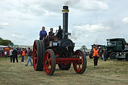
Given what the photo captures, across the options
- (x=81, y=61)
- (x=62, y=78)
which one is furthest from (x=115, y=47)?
(x=62, y=78)

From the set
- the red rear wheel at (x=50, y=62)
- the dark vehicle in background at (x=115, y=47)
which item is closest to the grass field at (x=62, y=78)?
the red rear wheel at (x=50, y=62)

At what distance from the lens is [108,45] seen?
69.6 feet

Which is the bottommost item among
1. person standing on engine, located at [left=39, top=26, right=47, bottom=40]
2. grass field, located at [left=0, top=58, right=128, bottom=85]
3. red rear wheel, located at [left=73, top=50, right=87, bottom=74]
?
grass field, located at [left=0, top=58, right=128, bottom=85]

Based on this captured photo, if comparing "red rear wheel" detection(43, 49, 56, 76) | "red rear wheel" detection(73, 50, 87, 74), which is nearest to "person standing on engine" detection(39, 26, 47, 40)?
"red rear wheel" detection(43, 49, 56, 76)

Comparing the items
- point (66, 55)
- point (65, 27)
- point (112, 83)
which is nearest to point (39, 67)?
point (66, 55)

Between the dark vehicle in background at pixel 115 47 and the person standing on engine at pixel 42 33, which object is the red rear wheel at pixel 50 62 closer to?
the person standing on engine at pixel 42 33

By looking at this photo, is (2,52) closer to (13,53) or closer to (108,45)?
(13,53)

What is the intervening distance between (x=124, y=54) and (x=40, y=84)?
1412 cm

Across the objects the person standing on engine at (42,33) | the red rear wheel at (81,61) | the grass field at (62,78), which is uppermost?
the person standing on engine at (42,33)

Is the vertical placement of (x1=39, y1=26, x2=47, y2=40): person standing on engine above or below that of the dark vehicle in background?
above

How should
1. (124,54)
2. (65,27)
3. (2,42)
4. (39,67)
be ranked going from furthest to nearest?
(2,42) → (124,54) → (39,67) → (65,27)

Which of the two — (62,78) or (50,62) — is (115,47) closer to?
(50,62)

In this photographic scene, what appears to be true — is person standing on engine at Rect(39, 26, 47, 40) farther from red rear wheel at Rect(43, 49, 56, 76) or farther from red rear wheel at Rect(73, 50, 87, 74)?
red rear wheel at Rect(73, 50, 87, 74)

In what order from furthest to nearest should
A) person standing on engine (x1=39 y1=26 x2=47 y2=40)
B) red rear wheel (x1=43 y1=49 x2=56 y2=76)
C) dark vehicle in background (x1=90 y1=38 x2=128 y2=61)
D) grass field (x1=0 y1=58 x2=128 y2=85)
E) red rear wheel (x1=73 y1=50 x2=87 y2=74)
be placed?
1. dark vehicle in background (x1=90 y1=38 x2=128 y2=61)
2. person standing on engine (x1=39 y1=26 x2=47 y2=40)
3. red rear wheel (x1=73 y1=50 x2=87 y2=74)
4. red rear wheel (x1=43 y1=49 x2=56 y2=76)
5. grass field (x1=0 y1=58 x2=128 y2=85)
